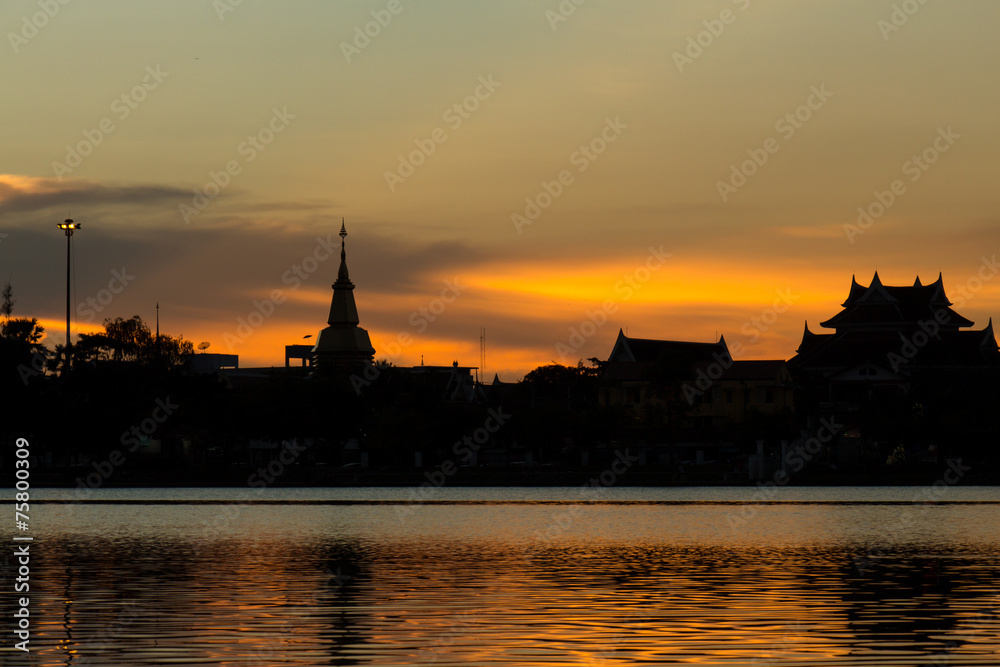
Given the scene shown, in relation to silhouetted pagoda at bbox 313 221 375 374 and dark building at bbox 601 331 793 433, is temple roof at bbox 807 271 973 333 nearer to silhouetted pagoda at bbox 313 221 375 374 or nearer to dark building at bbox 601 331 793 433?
dark building at bbox 601 331 793 433

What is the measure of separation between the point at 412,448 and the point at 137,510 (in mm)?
42898

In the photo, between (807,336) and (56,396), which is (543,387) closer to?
(807,336)

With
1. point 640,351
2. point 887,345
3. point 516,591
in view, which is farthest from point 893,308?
point 516,591

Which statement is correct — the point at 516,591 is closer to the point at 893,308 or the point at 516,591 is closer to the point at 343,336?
the point at 893,308

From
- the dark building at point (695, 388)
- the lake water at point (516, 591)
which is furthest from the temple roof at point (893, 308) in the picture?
the lake water at point (516, 591)

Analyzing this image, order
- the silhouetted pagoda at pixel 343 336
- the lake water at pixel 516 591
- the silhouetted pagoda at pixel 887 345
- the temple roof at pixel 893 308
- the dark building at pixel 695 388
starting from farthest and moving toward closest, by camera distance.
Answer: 1. the silhouetted pagoda at pixel 343 336
2. the temple roof at pixel 893 308
3. the silhouetted pagoda at pixel 887 345
4. the dark building at pixel 695 388
5. the lake water at pixel 516 591

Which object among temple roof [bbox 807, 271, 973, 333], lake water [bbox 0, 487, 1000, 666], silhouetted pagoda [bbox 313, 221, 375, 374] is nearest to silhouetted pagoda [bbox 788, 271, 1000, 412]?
temple roof [bbox 807, 271, 973, 333]

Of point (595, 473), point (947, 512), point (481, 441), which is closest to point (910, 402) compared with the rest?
point (595, 473)

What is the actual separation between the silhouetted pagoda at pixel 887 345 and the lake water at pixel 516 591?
81127mm

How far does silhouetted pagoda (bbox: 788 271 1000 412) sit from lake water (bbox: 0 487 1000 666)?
8113 centimetres

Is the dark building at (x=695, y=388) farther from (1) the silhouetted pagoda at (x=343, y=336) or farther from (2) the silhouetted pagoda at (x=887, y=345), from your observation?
(1) the silhouetted pagoda at (x=343, y=336)

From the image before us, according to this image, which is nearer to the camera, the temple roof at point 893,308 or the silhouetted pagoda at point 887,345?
the silhouetted pagoda at point 887,345

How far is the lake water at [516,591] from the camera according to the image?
21.5m

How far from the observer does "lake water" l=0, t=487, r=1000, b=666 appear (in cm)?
2148
